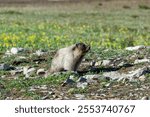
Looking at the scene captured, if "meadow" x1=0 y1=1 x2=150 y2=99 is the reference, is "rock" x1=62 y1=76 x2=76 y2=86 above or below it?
above

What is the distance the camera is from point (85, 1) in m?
68.2

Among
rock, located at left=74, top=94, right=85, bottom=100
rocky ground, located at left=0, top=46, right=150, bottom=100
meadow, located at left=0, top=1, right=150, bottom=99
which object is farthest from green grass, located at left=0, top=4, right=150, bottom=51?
rock, located at left=74, top=94, right=85, bottom=100

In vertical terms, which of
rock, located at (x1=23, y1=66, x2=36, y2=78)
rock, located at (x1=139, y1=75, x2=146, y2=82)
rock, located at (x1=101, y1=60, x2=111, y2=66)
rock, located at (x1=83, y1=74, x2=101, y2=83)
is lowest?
rock, located at (x1=101, y1=60, x2=111, y2=66)

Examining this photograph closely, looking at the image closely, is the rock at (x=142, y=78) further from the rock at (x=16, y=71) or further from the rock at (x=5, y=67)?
the rock at (x=5, y=67)

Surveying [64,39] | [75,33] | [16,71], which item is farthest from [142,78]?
[75,33]

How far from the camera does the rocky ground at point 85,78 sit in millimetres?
12602

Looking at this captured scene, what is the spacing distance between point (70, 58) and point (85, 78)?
1.01 m

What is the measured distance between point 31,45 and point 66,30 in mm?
9135

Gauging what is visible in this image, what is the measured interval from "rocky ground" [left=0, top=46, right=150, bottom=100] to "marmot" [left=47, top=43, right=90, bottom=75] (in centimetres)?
32

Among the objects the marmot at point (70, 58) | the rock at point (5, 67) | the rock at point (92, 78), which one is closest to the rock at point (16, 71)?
the rock at point (5, 67)

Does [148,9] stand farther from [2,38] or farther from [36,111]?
[36,111]

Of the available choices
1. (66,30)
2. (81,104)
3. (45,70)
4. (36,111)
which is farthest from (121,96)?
(66,30)

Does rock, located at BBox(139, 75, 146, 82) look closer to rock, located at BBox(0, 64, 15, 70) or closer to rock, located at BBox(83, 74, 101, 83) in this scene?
rock, located at BBox(83, 74, 101, 83)

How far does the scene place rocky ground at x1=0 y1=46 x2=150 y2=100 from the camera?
12602 millimetres
